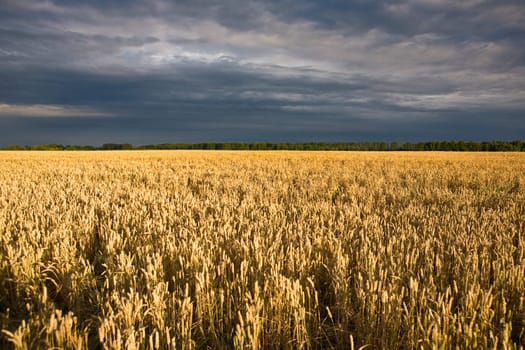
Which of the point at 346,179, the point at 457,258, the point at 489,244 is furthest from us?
the point at 346,179

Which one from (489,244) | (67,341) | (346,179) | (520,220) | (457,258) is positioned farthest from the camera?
(346,179)

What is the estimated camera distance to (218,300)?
2.80m

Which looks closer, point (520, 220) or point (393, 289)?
point (393, 289)

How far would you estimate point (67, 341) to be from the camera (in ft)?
6.86

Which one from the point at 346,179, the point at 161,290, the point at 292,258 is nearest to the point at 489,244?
the point at 292,258

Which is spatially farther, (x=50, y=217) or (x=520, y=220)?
(x=520, y=220)

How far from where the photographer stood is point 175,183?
1134 centimetres

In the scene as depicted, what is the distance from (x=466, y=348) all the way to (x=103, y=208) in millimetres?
5796

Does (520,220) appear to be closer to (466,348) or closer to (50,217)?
(466,348)

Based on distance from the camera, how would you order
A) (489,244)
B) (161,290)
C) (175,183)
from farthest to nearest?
(175,183) → (489,244) → (161,290)

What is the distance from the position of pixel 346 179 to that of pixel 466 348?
10.5 metres

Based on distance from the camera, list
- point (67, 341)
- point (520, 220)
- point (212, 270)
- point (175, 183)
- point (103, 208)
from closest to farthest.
Result: point (67, 341), point (212, 270), point (520, 220), point (103, 208), point (175, 183)

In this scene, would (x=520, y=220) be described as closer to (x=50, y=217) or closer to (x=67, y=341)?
(x=67, y=341)

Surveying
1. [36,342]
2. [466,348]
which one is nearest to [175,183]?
[36,342]
